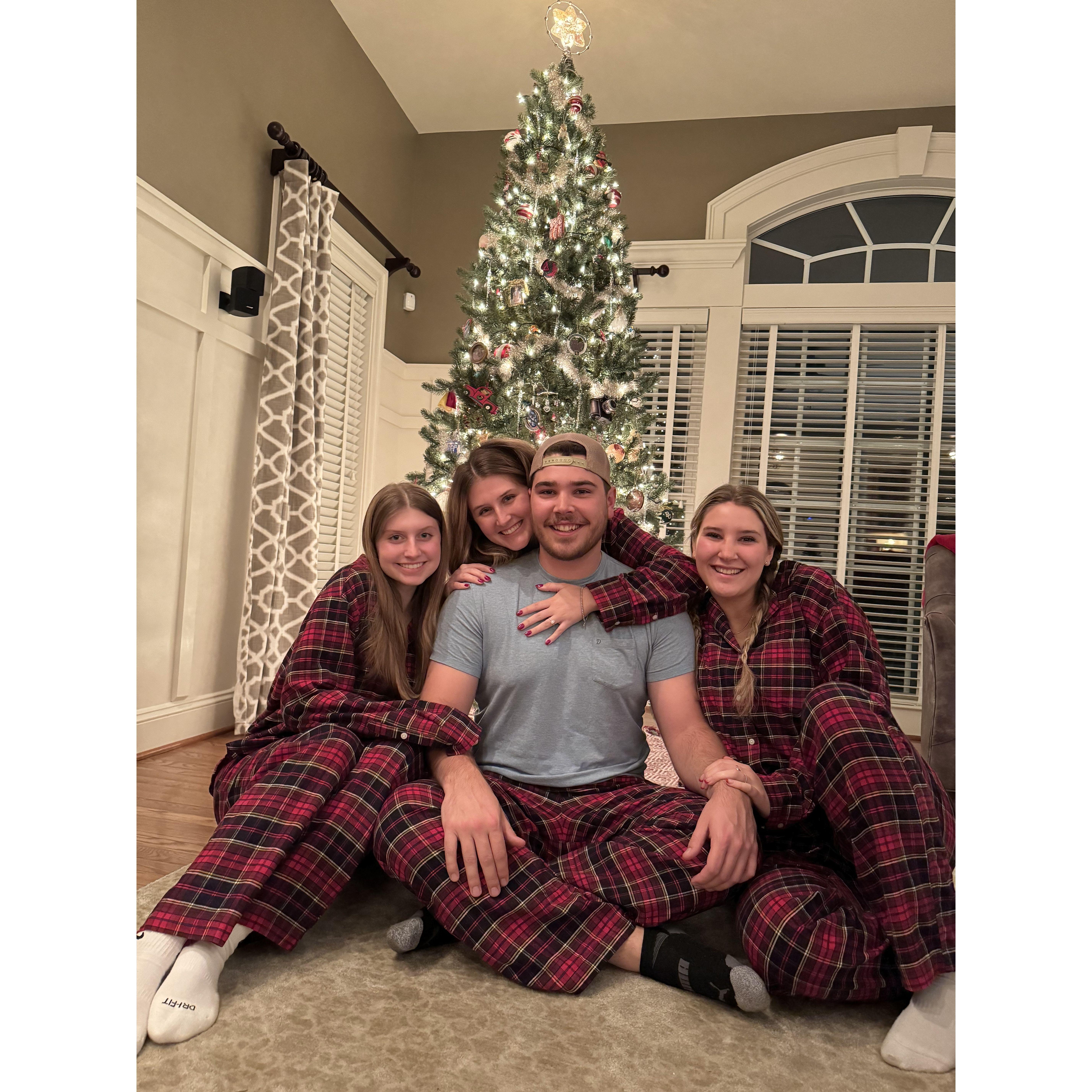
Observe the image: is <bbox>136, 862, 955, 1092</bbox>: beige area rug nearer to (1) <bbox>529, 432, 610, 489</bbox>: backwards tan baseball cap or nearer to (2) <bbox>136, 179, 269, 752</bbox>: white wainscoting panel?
(1) <bbox>529, 432, 610, 489</bbox>: backwards tan baseball cap

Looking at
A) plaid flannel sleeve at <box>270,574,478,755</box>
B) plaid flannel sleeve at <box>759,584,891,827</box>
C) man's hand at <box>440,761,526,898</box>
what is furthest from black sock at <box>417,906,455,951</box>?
plaid flannel sleeve at <box>759,584,891,827</box>

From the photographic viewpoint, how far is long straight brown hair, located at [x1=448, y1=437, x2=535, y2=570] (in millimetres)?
2021

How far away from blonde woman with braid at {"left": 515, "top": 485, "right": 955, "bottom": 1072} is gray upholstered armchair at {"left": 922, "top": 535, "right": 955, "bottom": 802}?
863 mm

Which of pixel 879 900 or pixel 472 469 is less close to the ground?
pixel 472 469

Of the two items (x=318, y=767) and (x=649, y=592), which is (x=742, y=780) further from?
(x=318, y=767)

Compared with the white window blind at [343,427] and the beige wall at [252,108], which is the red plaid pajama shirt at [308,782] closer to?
the beige wall at [252,108]

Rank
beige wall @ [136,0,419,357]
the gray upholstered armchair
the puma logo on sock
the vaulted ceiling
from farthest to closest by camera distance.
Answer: the vaulted ceiling
beige wall @ [136,0,419,357]
the gray upholstered armchair
the puma logo on sock

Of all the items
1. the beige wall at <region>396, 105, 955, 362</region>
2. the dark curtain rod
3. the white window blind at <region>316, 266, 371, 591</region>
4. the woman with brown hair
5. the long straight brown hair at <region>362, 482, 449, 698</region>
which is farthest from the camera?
the beige wall at <region>396, 105, 955, 362</region>

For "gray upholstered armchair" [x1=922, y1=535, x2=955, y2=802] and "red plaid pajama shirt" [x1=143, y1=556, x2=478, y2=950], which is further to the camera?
"gray upholstered armchair" [x1=922, y1=535, x2=955, y2=802]
